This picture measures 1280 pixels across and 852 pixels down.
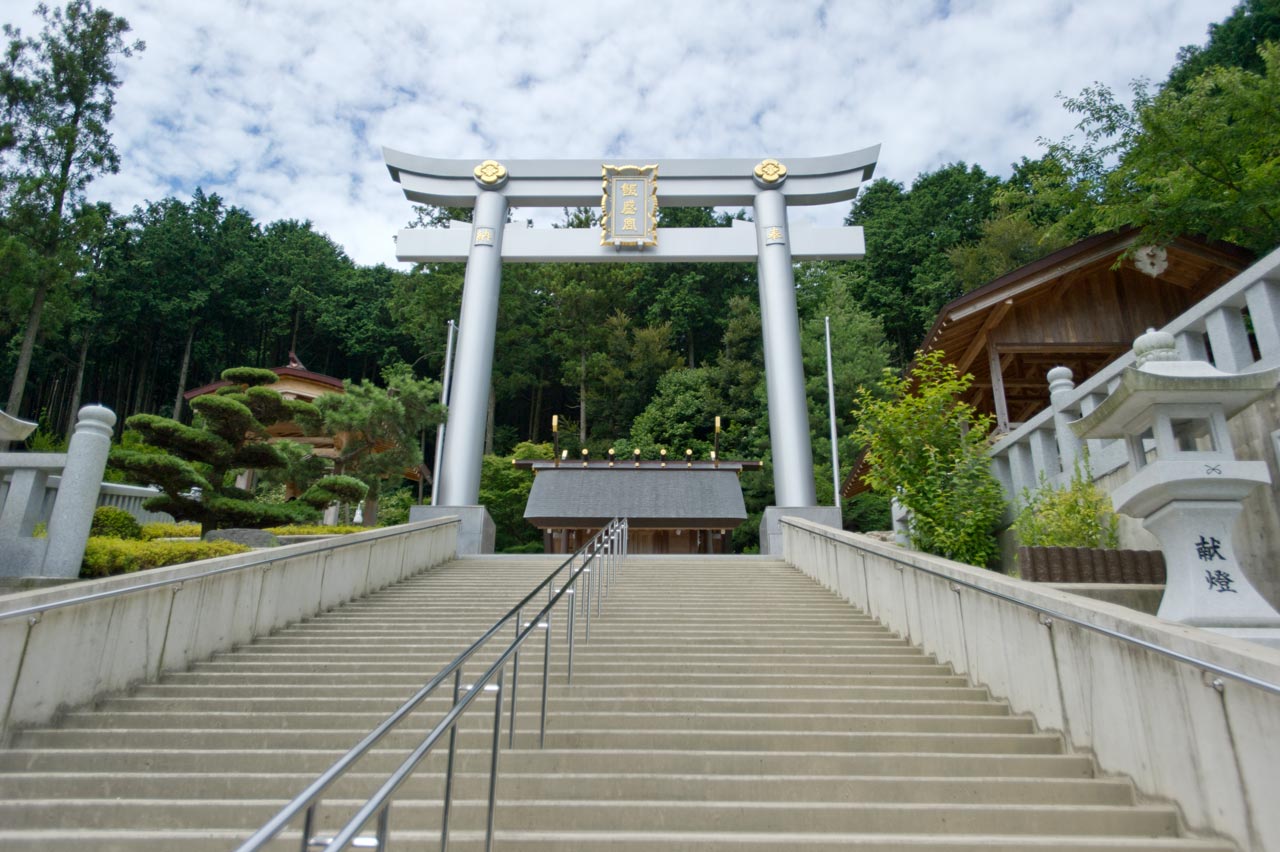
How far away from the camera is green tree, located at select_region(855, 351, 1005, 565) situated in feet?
23.7

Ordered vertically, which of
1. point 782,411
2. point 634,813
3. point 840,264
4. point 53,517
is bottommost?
point 634,813

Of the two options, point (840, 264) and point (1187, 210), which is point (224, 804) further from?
point (840, 264)

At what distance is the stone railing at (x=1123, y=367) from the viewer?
16.9ft

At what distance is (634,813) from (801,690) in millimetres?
1884

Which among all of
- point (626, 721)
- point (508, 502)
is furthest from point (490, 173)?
point (626, 721)

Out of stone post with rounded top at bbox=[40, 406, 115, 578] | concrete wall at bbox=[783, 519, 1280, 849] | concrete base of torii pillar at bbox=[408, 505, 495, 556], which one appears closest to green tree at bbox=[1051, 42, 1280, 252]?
concrete wall at bbox=[783, 519, 1280, 849]

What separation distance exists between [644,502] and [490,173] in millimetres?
7647

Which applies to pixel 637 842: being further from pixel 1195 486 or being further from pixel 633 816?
pixel 1195 486

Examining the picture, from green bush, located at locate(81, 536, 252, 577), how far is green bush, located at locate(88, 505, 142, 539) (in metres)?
1.84

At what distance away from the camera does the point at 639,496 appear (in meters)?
16.7

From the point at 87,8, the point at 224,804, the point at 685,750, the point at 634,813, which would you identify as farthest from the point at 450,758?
the point at 87,8

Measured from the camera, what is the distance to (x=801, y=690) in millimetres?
4824

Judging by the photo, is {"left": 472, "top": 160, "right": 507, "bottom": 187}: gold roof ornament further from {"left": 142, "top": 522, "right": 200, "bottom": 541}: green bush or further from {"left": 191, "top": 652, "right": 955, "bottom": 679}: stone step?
{"left": 191, "top": 652, "right": 955, "bottom": 679}: stone step

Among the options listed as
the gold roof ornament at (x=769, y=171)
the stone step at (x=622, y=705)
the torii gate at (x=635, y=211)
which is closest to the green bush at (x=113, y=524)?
the stone step at (x=622, y=705)
